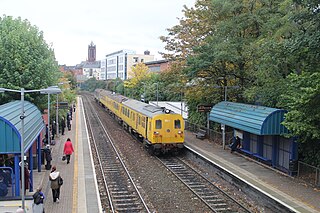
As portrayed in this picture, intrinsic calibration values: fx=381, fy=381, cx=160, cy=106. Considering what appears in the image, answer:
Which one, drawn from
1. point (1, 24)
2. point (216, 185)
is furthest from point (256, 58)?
point (1, 24)

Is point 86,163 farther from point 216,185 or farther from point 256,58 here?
point 256,58

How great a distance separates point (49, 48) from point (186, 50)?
10638mm

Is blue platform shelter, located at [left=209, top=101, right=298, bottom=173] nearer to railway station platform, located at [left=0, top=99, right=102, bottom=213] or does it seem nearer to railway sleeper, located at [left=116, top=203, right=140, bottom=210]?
railway sleeper, located at [left=116, top=203, right=140, bottom=210]

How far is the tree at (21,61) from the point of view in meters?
22.9

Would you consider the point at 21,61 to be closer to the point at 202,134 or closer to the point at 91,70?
the point at 202,134

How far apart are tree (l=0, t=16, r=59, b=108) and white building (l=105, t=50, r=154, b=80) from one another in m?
97.3

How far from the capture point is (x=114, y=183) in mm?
17906

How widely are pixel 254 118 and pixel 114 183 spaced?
24.9 feet

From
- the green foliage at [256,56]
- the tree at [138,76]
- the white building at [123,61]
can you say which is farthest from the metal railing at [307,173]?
the white building at [123,61]

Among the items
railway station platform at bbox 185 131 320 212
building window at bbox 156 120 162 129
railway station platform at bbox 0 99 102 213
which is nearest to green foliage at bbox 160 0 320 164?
railway station platform at bbox 185 131 320 212

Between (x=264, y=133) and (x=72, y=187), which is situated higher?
(x=264, y=133)

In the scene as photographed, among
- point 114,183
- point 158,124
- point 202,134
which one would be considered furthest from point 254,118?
point 202,134

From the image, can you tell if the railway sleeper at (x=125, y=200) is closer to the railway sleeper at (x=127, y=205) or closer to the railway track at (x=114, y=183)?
the railway track at (x=114, y=183)

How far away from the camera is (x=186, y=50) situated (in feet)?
Answer: 101
